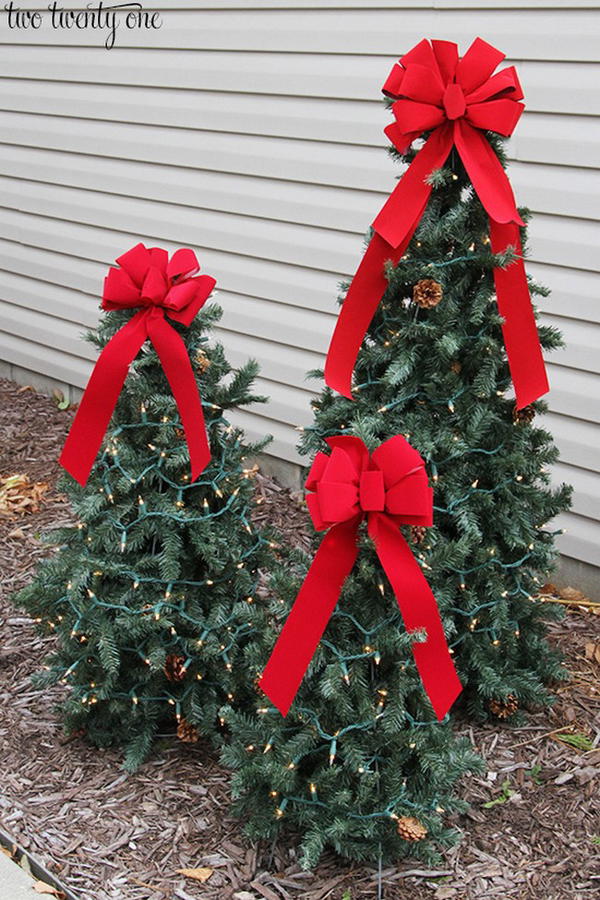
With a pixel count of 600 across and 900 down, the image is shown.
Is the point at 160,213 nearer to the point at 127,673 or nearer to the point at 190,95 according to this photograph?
the point at 190,95

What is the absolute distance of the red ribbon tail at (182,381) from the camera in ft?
10.2

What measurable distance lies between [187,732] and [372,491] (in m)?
1.31

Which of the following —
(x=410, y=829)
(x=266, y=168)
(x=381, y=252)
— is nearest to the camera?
(x=410, y=829)

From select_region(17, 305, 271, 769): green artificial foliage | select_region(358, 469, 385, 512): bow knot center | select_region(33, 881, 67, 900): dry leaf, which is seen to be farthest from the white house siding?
select_region(33, 881, 67, 900): dry leaf

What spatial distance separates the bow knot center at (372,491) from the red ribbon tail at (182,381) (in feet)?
2.41

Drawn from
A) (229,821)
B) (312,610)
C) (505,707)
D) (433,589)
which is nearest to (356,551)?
(312,610)

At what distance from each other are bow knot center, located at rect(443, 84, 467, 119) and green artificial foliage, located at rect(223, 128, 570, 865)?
161 mm

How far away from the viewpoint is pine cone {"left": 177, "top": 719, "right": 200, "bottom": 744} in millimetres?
3412

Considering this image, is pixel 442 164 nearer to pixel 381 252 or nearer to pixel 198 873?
pixel 381 252

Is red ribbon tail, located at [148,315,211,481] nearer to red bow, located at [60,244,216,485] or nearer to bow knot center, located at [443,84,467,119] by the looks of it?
red bow, located at [60,244,216,485]

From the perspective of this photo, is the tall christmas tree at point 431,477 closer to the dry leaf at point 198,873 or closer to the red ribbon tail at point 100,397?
the dry leaf at point 198,873

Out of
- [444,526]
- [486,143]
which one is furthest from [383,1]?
[444,526]

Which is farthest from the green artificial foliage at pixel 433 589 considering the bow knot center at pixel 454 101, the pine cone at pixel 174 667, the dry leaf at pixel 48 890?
the dry leaf at pixel 48 890

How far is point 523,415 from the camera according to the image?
10.9 ft
